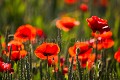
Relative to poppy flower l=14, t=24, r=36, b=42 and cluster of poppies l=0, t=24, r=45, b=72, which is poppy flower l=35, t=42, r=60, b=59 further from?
poppy flower l=14, t=24, r=36, b=42

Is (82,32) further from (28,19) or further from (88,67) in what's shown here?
(88,67)

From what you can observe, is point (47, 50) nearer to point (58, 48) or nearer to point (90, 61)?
point (58, 48)

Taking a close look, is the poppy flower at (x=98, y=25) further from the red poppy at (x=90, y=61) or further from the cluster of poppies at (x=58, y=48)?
the red poppy at (x=90, y=61)

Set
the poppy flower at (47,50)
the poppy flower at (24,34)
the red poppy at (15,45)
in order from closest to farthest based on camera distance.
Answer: the poppy flower at (47,50) → the red poppy at (15,45) → the poppy flower at (24,34)

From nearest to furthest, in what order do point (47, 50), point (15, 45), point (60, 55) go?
point (47, 50), point (15, 45), point (60, 55)

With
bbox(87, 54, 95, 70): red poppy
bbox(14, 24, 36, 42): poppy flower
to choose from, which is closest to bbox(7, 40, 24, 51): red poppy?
bbox(14, 24, 36, 42): poppy flower

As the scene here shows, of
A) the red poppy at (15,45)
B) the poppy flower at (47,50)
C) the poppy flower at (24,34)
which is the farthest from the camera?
the poppy flower at (24,34)

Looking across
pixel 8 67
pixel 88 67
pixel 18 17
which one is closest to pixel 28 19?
pixel 18 17

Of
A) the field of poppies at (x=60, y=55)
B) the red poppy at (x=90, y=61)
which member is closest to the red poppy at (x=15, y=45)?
the field of poppies at (x=60, y=55)

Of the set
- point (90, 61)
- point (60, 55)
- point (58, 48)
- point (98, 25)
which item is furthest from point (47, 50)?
point (60, 55)
